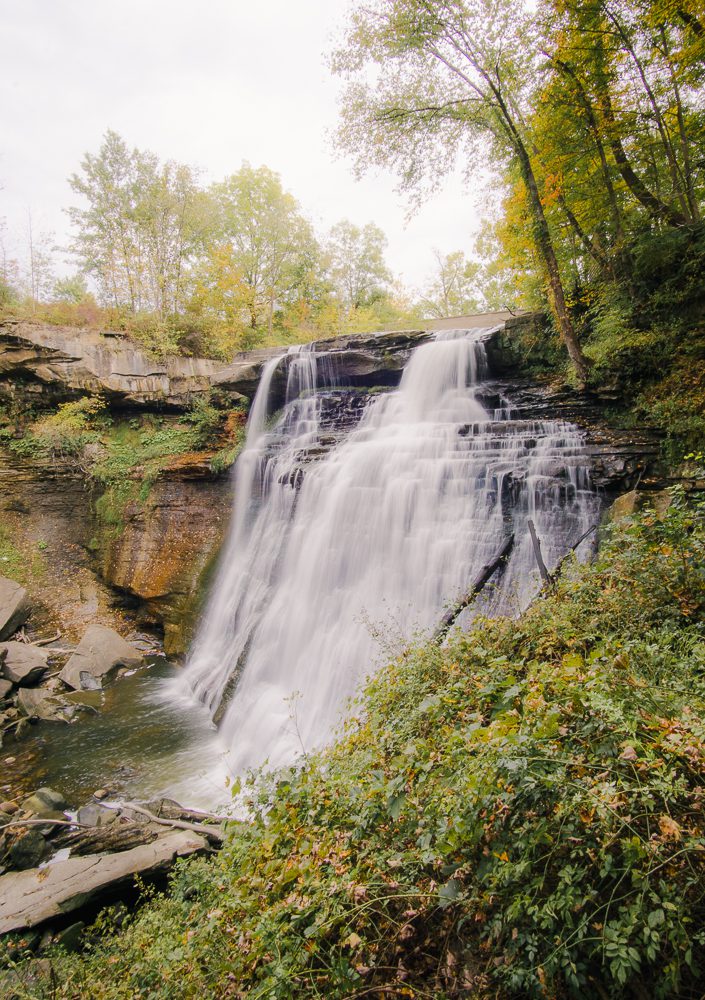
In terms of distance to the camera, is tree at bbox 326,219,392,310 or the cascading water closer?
the cascading water

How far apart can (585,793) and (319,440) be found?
35.3 feet

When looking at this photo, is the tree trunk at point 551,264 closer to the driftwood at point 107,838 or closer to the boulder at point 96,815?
the driftwood at point 107,838

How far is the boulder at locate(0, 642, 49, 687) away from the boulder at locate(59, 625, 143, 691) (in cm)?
48

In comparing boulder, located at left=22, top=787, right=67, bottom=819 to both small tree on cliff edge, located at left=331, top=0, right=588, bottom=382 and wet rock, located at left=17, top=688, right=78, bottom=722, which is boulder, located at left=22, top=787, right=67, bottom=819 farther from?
small tree on cliff edge, located at left=331, top=0, right=588, bottom=382

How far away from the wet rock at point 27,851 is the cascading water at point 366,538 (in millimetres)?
2447

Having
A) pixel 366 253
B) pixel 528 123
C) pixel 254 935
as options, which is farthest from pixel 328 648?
pixel 366 253

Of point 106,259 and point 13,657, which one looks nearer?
point 13,657

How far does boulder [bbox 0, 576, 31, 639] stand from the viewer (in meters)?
10.4

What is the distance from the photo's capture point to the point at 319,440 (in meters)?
12.1

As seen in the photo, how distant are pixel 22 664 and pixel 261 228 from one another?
24273 mm

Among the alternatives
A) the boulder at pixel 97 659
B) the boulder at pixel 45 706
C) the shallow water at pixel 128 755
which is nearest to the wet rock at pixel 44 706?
the boulder at pixel 45 706

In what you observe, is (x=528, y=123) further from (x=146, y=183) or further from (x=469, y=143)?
(x=146, y=183)

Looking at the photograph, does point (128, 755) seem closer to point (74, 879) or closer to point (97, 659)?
point (74, 879)

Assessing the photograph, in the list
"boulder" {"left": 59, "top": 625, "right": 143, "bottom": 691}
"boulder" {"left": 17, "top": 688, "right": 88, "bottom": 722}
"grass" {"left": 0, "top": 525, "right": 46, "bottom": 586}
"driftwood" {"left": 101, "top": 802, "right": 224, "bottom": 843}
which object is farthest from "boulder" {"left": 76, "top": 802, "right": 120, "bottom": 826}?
"grass" {"left": 0, "top": 525, "right": 46, "bottom": 586}
